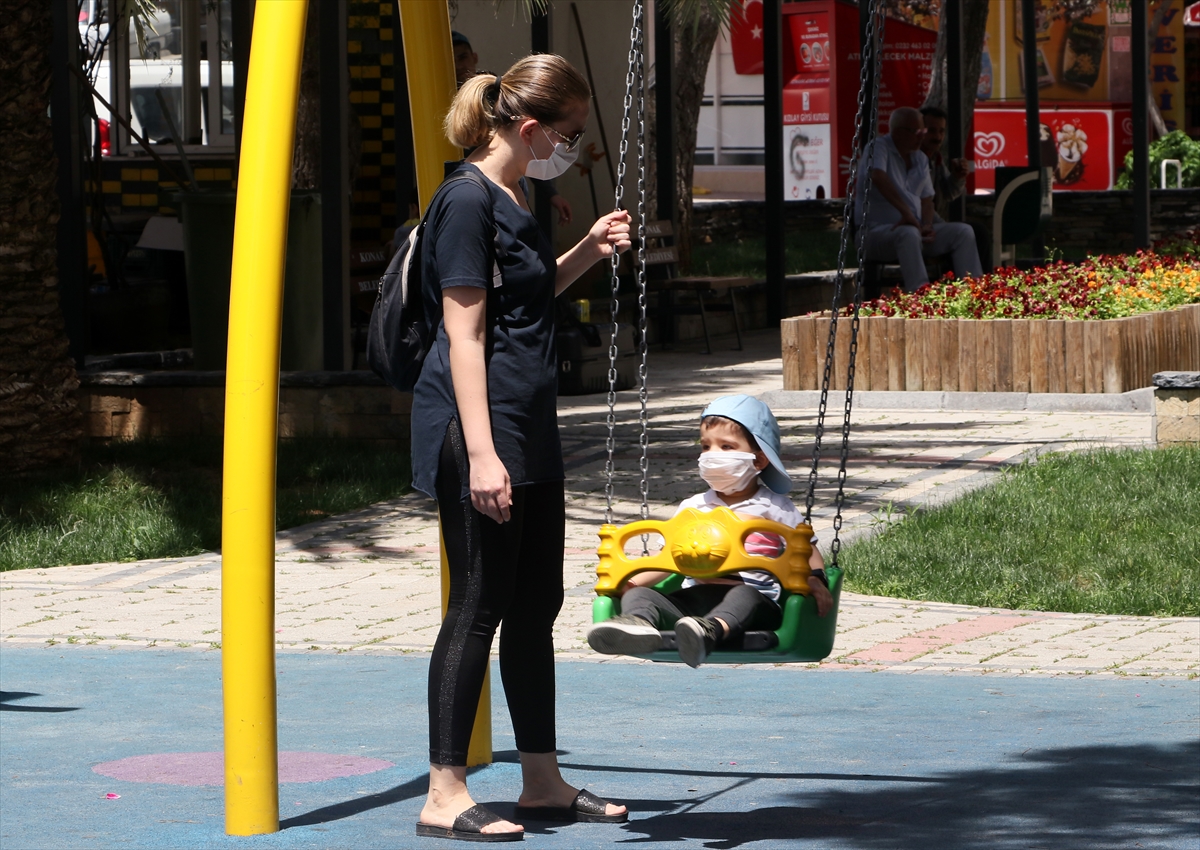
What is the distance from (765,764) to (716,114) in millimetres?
44748

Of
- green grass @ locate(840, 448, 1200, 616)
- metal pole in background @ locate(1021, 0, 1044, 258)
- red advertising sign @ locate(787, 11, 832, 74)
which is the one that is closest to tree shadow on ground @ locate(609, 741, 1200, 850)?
green grass @ locate(840, 448, 1200, 616)

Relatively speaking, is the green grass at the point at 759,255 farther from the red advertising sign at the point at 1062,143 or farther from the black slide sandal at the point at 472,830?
the black slide sandal at the point at 472,830

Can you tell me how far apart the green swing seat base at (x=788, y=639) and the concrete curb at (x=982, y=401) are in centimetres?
941

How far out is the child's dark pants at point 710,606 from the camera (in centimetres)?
491

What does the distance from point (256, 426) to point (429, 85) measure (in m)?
1.12

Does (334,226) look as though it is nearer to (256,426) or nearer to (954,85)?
(256,426)

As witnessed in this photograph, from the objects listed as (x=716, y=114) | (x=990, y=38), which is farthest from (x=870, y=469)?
(x=990, y=38)

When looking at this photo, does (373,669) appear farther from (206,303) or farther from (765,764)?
(206,303)

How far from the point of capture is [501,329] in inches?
176

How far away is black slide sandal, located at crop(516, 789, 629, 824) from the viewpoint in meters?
4.86

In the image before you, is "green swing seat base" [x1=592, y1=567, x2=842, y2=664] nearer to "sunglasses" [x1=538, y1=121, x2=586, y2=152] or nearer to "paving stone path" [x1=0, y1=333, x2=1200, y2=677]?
"sunglasses" [x1=538, y1=121, x2=586, y2=152]

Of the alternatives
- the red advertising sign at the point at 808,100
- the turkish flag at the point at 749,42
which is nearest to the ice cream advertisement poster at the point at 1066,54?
the turkish flag at the point at 749,42

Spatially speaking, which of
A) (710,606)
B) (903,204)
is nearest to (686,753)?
(710,606)

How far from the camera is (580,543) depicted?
9523mm
